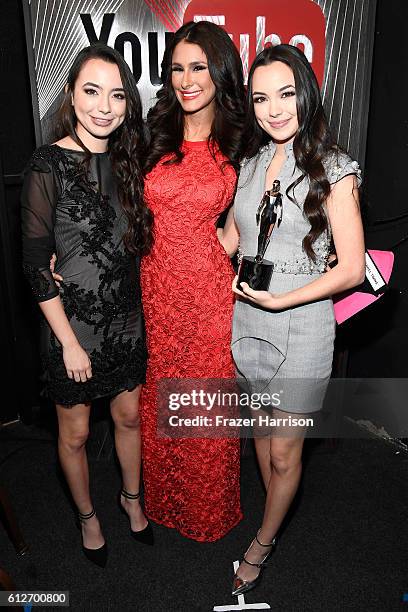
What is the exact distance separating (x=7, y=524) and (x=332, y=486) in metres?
1.42

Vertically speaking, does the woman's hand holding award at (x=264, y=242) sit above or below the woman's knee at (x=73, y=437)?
above

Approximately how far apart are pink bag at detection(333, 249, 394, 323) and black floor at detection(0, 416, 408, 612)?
96 cm

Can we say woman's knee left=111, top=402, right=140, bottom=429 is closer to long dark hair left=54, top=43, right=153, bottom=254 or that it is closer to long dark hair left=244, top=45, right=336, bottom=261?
long dark hair left=54, top=43, right=153, bottom=254

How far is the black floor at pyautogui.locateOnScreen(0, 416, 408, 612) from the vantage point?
2068 millimetres

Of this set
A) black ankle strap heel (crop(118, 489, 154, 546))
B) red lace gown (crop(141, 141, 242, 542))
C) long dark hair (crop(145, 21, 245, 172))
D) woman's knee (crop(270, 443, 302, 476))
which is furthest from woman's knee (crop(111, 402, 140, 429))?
long dark hair (crop(145, 21, 245, 172))

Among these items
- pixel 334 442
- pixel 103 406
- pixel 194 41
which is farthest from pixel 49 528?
pixel 194 41

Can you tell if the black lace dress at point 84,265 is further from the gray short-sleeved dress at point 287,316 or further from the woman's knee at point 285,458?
the woman's knee at point 285,458

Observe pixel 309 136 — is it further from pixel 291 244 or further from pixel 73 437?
pixel 73 437

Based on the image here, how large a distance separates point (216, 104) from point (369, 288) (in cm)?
82

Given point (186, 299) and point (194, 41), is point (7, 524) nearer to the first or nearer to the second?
point (186, 299)

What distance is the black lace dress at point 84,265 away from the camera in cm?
172

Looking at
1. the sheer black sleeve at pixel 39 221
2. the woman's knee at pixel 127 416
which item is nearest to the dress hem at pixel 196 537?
the woman's knee at pixel 127 416

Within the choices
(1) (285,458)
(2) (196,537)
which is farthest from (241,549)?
(1) (285,458)

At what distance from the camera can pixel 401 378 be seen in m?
2.93
